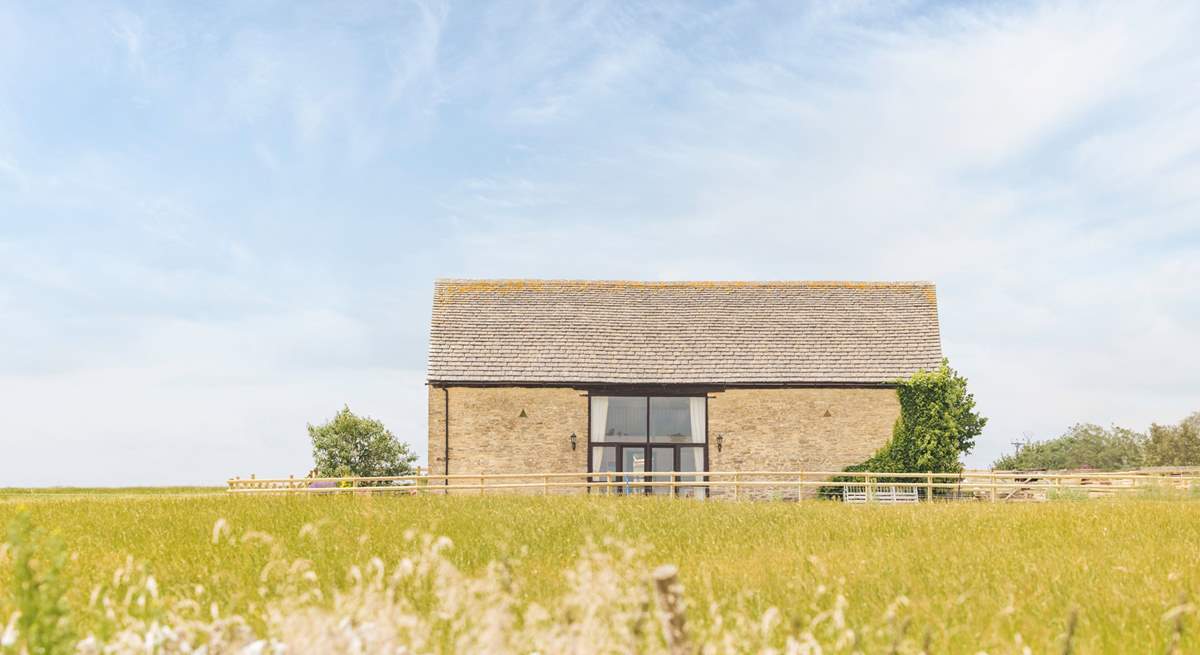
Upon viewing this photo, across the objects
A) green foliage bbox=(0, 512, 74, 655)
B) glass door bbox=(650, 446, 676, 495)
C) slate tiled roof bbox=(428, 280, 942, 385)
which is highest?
slate tiled roof bbox=(428, 280, 942, 385)

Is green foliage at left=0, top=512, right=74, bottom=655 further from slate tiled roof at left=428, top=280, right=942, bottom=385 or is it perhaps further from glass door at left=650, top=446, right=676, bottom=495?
glass door at left=650, top=446, right=676, bottom=495

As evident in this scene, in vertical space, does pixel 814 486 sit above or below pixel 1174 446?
below

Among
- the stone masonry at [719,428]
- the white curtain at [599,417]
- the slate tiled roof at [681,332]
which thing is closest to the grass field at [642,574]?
the stone masonry at [719,428]

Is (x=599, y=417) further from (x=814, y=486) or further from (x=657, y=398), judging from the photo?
(x=814, y=486)

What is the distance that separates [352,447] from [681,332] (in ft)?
42.7

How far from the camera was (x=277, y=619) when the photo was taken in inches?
195

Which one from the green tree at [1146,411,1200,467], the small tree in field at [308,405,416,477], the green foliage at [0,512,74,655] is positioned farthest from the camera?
the green tree at [1146,411,1200,467]

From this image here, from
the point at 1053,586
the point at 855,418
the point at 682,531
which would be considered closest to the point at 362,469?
the point at 855,418

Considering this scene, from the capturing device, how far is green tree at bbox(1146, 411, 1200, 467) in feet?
209

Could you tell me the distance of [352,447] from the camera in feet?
122

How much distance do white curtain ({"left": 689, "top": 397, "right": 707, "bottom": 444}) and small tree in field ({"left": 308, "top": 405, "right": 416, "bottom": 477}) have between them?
12437 mm

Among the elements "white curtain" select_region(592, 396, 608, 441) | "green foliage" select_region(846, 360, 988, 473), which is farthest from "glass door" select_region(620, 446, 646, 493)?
"green foliage" select_region(846, 360, 988, 473)

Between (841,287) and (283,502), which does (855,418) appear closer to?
(841,287)

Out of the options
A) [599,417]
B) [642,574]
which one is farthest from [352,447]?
[642,574]
